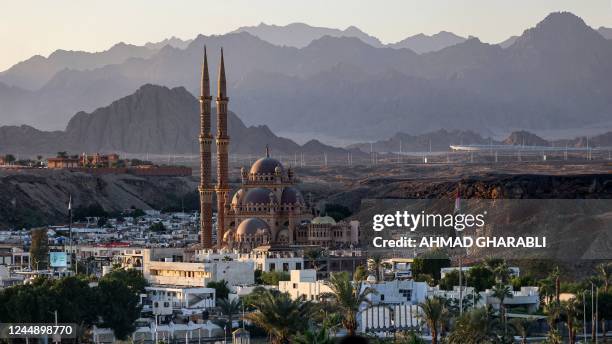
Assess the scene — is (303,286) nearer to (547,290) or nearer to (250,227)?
(547,290)

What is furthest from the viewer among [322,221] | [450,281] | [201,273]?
[322,221]

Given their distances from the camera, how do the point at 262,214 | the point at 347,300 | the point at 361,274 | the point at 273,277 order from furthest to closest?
the point at 262,214 < the point at 273,277 < the point at 361,274 < the point at 347,300

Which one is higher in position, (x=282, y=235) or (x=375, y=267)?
(x=282, y=235)

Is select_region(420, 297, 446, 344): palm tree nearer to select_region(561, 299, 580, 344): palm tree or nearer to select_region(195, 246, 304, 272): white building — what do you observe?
select_region(561, 299, 580, 344): palm tree

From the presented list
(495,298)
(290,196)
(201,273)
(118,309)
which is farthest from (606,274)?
(290,196)

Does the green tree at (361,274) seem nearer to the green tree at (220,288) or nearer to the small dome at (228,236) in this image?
the green tree at (220,288)
